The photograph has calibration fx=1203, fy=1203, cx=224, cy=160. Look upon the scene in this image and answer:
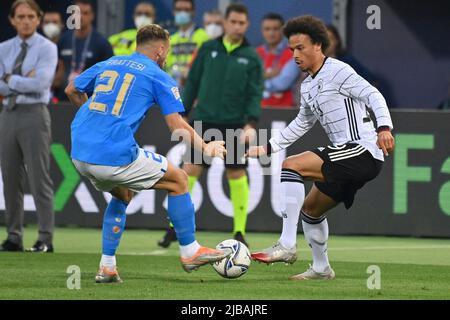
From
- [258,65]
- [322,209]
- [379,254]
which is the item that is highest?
[258,65]

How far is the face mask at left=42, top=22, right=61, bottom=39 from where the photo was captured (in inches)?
664

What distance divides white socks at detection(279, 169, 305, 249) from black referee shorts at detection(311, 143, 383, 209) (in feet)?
0.66

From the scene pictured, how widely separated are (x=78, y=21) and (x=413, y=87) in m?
5.35

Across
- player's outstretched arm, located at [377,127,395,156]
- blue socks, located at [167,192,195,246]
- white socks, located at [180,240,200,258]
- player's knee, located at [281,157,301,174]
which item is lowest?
white socks, located at [180,240,200,258]

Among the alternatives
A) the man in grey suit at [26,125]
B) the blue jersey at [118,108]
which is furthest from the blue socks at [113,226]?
the man in grey suit at [26,125]

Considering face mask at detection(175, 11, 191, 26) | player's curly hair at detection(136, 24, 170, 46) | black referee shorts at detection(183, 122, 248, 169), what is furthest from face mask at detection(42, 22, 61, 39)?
player's curly hair at detection(136, 24, 170, 46)

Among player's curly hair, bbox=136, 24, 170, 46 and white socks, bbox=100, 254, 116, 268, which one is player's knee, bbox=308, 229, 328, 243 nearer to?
white socks, bbox=100, 254, 116, 268

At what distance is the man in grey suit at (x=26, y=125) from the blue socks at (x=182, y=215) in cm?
320

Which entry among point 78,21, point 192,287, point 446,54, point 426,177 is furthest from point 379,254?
point 446,54

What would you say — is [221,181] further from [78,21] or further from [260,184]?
[78,21]

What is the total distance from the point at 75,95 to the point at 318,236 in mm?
2227

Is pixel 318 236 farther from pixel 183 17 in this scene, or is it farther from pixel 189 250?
pixel 183 17

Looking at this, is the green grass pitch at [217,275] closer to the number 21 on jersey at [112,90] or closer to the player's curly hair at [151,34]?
the number 21 on jersey at [112,90]

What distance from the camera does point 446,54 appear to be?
17.7 meters
